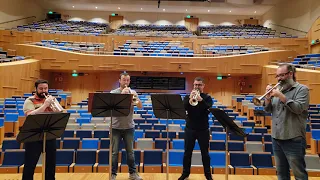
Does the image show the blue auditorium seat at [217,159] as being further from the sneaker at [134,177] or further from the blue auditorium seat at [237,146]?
the sneaker at [134,177]

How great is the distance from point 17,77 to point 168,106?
810cm

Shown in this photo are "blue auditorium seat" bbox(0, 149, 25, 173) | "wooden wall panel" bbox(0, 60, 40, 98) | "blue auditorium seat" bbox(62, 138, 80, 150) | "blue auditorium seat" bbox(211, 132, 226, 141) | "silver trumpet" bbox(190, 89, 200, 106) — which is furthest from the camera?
"wooden wall panel" bbox(0, 60, 40, 98)

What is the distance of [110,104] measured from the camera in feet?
8.17

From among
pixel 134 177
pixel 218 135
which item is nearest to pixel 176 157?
pixel 134 177

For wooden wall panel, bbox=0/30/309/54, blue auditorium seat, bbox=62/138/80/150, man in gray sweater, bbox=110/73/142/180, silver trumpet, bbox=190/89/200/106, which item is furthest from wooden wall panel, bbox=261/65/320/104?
blue auditorium seat, bbox=62/138/80/150

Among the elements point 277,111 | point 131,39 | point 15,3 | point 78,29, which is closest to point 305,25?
point 131,39

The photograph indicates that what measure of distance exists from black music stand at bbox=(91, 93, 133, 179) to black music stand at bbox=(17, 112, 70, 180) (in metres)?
0.33

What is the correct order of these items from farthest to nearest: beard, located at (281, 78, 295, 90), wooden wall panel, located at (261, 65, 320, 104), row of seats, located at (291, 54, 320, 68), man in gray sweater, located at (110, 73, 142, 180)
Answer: row of seats, located at (291, 54, 320, 68), wooden wall panel, located at (261, 65, 320, 104), man in gray sweater, located at (110, 73, 142, 180), beard, located at (281, 78, 295, 90)

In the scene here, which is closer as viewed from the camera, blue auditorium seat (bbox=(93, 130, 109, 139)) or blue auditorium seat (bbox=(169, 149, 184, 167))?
blue auditorium seat (bbox=(169, 149, 184, 167))

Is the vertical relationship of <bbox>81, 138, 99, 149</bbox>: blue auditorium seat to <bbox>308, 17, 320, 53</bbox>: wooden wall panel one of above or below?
below

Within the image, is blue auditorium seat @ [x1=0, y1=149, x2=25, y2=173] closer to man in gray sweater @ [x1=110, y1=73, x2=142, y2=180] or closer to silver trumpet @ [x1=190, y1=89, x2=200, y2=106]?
man in gray sweater @ [x1=110, y1=73, x2=142, y2=180]

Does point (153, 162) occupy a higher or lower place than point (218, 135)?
lower

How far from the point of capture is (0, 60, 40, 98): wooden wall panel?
833 centimetres

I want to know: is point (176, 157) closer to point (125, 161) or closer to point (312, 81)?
point (125, 161)
